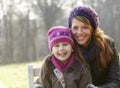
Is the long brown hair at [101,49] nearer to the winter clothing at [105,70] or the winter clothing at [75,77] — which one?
the winter clothing at [105,70]

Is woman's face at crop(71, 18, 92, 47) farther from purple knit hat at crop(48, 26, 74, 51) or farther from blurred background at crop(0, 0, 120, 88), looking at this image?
blurred background at crop(0, 0, 120, 88)

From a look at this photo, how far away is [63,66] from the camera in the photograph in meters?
2.61

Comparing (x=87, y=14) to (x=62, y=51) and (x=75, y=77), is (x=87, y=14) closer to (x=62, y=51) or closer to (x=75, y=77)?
(x=62, y=51)

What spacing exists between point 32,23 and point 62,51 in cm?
2464

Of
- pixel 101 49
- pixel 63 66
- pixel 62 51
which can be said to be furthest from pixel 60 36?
pixel 101 49

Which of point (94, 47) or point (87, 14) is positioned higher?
point (87, 14)

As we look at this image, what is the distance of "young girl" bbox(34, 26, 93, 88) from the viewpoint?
2555 mm

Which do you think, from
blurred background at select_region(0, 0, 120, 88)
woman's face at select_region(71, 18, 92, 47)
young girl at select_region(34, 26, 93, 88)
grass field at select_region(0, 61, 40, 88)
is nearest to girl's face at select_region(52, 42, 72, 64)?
young girl at select_region(34, 26, 93, 88)

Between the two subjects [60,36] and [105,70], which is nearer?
[60,36]

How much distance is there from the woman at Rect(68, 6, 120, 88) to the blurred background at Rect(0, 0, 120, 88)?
22.7m

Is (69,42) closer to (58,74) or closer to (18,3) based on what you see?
(58,74)

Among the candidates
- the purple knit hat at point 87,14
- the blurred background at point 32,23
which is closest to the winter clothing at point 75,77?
the purple knit hat at point 87,14

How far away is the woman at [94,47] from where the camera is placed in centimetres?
262

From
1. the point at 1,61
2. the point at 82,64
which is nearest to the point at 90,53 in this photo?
the point at 82,64
